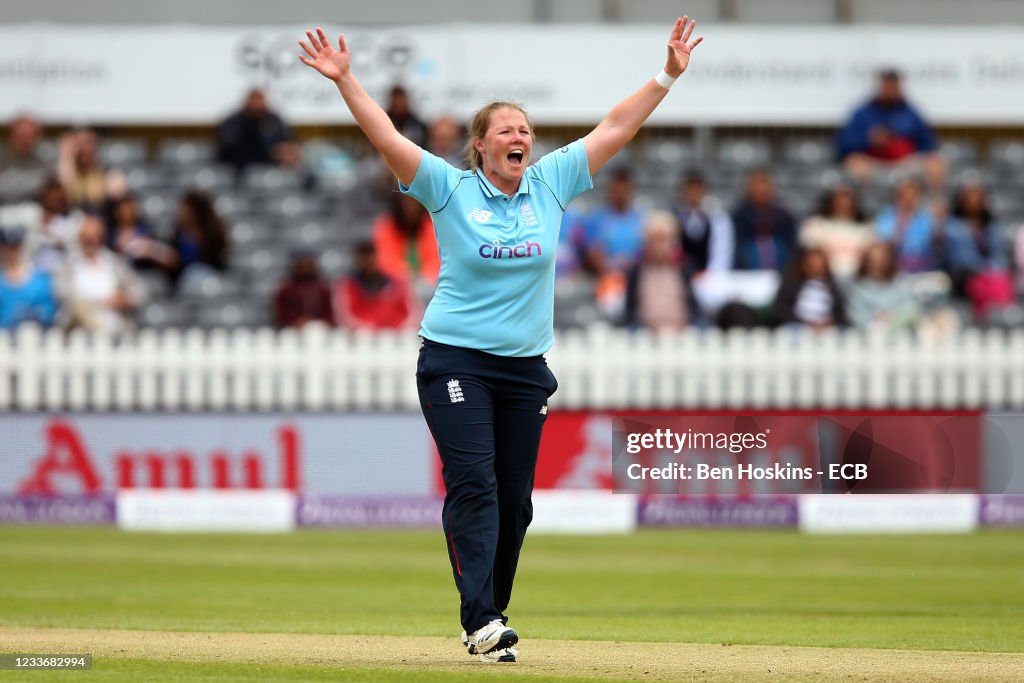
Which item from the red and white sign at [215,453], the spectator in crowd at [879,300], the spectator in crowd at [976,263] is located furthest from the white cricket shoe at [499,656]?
the spectator in crowd at [976,263]

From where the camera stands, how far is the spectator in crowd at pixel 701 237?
679 inches

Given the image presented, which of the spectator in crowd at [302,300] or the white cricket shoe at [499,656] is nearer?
the white cricket shoe at [499,656]

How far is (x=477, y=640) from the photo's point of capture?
21.1ft

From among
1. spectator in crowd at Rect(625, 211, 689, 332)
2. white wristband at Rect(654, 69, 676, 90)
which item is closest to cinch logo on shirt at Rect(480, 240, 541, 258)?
white wristband at Rect(654, 69, 676, 90)

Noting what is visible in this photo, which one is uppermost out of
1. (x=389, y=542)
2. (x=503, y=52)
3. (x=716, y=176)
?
(x=503, y=52)

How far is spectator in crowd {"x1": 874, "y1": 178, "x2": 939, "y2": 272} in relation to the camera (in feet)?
56.9

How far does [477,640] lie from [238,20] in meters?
16.0

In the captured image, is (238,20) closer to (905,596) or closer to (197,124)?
(197,124)

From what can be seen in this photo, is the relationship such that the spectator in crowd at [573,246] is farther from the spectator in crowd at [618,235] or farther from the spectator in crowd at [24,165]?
the spectator in crowd at [24,165]

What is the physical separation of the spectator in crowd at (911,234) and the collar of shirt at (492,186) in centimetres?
Result: 1116

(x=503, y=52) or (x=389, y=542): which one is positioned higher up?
(x=503, y=52)

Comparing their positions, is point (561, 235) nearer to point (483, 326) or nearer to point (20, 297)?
point (20, 297)

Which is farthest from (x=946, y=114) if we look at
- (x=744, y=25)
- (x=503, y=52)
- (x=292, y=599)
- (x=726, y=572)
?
(x=292, y=599)

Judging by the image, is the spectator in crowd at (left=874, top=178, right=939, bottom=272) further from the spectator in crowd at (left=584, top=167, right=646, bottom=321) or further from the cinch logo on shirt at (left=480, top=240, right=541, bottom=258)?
the cinch logo on shirt at (left=480, top=240, right=541, bottom=258)
